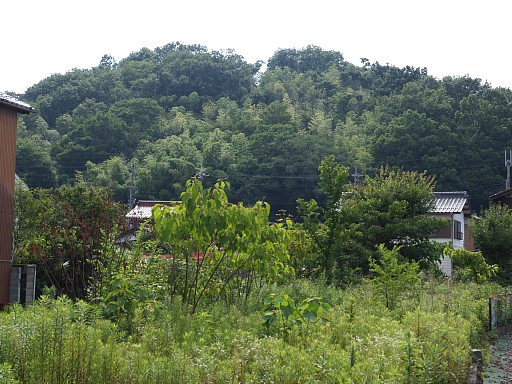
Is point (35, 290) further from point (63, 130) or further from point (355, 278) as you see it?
point (63, 130)

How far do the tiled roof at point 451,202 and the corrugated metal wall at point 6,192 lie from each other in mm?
26290

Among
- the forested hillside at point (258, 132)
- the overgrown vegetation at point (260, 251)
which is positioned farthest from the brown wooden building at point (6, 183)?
the forested hillside at point (258, 132)

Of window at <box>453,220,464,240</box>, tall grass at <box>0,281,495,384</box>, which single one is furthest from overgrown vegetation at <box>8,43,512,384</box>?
window at <box>453,220,464,240</box>

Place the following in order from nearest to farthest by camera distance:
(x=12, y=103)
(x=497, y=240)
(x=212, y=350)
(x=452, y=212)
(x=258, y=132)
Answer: (x=212, y=350)
(x=12, y=103)
(x=497, y=240)
(x=452, y=212)
(x=258, y=132)

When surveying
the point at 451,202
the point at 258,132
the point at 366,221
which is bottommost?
the point at 366,221

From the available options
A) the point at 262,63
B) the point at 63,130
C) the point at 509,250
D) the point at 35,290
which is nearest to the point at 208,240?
the point at 35,290

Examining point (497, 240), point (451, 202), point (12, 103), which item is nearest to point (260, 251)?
point (12, 103)

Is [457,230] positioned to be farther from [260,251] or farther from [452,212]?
[260,251]

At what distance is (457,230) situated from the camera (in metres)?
38.9

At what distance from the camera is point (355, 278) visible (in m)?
15.3

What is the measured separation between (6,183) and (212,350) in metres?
11.5

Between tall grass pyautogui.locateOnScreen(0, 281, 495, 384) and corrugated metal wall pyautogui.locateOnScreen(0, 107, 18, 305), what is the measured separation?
9.07 m

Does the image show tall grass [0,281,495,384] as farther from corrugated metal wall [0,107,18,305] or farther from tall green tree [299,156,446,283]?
corrugated metal wall [0,107,18,305]

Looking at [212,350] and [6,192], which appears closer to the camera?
[212,350]
